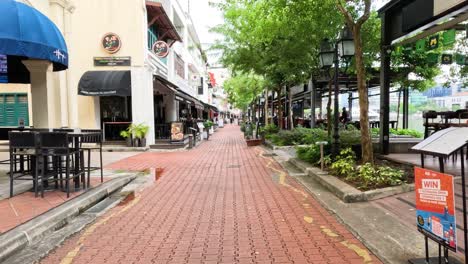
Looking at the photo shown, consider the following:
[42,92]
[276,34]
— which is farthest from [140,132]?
[42,92]

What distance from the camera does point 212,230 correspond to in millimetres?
5617

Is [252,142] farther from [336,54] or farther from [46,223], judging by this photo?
[46,223]

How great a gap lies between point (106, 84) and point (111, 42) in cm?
244

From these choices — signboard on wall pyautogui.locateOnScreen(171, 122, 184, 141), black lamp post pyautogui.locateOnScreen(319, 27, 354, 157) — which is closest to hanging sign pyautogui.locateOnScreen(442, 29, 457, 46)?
black lamp post pyautogui.locateOnScreen(319, 27, 354, 157)

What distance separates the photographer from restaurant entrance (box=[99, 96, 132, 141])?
20453 millimetres

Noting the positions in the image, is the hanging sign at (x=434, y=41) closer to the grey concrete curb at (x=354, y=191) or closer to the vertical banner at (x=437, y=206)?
the grey concrete curb at (x=354, y=191)

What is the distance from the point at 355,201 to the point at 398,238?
1942 millimetres

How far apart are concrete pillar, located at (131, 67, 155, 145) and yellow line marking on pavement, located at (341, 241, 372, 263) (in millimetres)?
15788

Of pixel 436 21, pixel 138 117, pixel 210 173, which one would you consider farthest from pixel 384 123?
pixel 138 117

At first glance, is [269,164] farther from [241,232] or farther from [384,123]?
[241,232]

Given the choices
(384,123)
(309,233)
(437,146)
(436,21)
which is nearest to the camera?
(437,146)

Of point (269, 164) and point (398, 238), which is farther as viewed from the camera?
point (269, 164)

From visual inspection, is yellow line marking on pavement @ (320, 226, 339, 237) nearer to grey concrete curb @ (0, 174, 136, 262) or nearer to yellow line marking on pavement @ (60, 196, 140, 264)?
yellow line marking on pavement @ (60, 196, 140, 264)

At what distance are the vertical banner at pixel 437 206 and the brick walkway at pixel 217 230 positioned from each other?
2.64 ft
